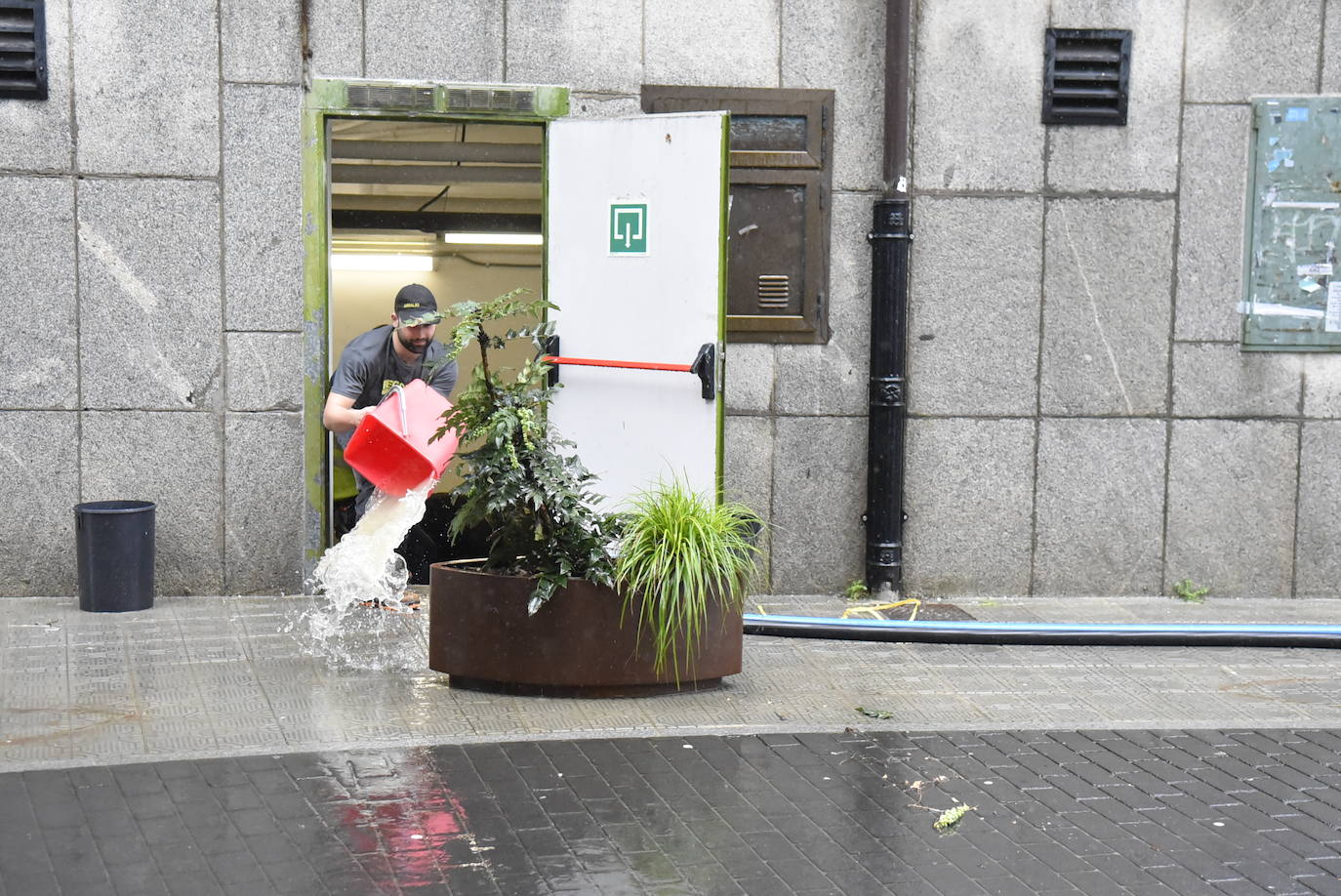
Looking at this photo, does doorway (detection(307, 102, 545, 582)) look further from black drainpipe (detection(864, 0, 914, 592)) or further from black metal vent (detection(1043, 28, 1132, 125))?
black metal vent (detection(1043, 28, 1132, 125))

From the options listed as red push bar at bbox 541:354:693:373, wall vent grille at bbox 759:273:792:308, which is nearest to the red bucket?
red push bar at bbox 541:354:693:373

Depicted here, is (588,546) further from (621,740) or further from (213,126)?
(213,126)

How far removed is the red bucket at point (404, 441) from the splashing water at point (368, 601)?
122 mm

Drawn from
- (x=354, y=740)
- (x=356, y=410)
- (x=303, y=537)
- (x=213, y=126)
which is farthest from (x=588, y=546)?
(x=213, y=126)

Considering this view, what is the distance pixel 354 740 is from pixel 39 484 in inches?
142

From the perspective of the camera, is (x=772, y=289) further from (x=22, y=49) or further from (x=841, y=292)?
(x=22, y=49)

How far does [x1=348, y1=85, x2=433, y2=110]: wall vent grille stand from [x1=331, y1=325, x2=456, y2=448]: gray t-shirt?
1269mm

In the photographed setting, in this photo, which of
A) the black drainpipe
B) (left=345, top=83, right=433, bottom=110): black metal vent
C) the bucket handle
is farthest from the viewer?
the black drainpipe

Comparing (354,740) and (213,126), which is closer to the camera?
(354,740)

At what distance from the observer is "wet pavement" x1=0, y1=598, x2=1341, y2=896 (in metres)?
4.68

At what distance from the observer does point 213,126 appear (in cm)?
848

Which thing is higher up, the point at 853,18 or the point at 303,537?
the point at 853,18

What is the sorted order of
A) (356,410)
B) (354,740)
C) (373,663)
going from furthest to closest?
(356,410) → (373,663) → (354,740)

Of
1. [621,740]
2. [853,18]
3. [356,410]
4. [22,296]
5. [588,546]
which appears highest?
[853,18]
